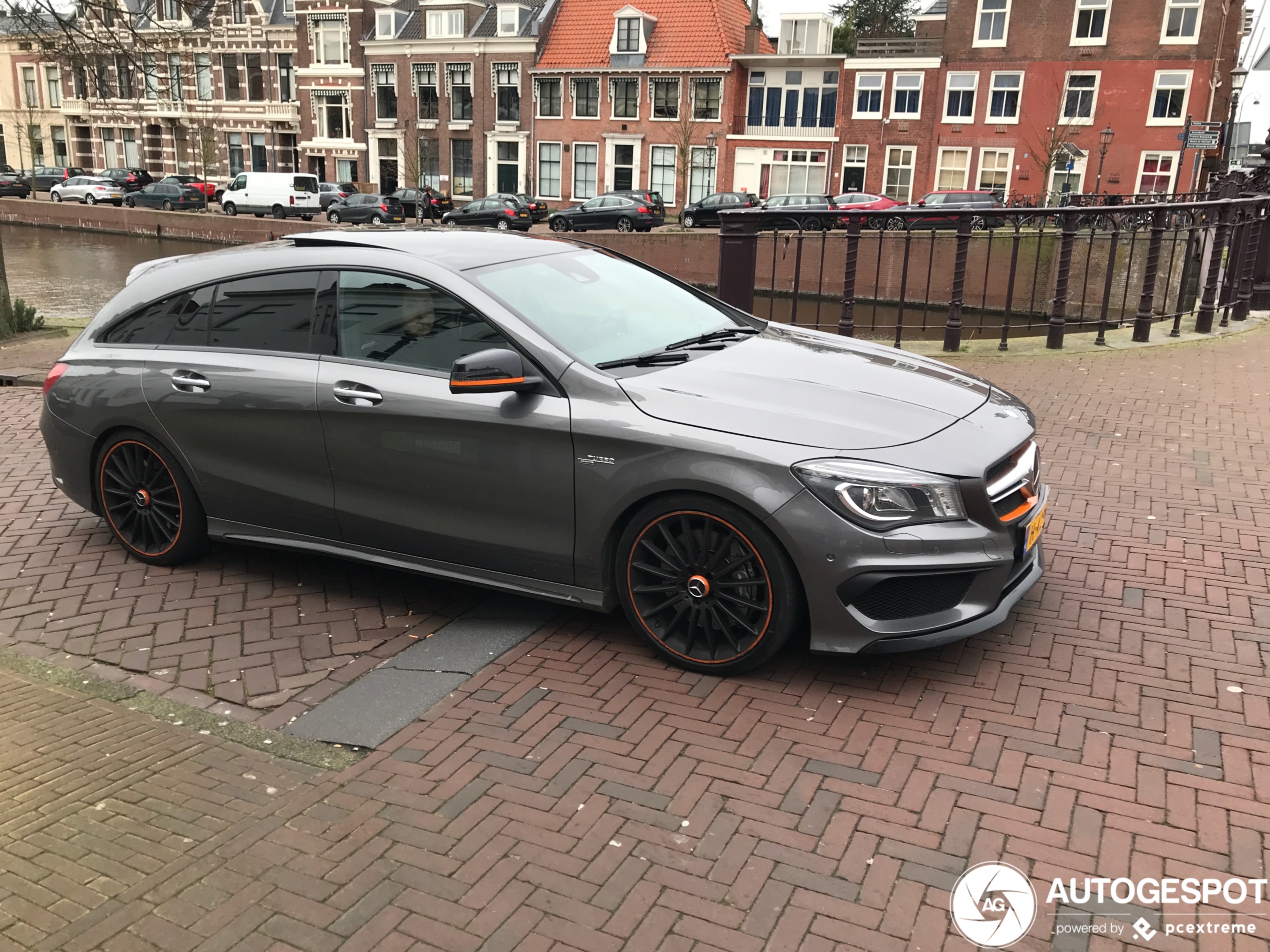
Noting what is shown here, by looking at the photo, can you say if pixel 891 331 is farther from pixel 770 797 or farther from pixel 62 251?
pixel 62 251

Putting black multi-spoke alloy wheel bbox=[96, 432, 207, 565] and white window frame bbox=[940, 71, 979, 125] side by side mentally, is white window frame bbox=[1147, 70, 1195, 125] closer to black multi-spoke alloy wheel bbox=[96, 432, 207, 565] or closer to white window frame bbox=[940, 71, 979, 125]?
white window frame bbox=[940, 71, 979, 125]

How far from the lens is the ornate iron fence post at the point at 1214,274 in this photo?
11.3 meters

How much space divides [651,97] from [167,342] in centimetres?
4600

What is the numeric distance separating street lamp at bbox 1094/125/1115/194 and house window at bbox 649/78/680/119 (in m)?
18.1

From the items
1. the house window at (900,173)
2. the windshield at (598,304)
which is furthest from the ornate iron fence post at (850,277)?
the house window at (900,173)

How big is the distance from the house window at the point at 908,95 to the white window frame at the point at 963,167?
1.92m

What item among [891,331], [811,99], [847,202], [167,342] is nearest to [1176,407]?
[167,342]

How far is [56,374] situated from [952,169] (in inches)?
1722

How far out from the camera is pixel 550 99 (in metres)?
50.2

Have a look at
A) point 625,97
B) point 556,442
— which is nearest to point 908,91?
point 625,97

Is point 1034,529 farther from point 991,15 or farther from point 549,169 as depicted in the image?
point 549,169

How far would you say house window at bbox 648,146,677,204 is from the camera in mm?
47906

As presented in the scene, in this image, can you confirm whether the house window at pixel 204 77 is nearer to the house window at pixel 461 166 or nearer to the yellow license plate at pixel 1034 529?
the house window at pixel 461 166

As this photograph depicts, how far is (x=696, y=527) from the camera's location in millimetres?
3814
